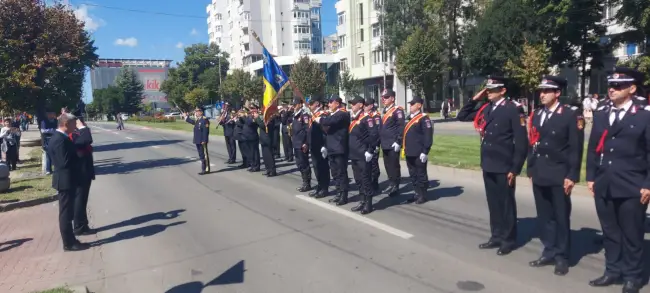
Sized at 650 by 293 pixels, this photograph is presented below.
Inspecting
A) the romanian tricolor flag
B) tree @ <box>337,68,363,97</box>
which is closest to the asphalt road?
the romanian tricolor flag

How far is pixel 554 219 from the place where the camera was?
522 centimetres

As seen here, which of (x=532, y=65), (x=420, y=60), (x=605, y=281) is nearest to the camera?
(x=605, y=281)

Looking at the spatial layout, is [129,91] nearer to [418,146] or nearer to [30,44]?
[30,44]

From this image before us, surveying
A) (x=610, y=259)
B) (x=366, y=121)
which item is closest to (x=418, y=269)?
(x=610, y=259)

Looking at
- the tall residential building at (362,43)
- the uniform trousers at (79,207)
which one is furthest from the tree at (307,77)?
the uniform trousers at (79,207)

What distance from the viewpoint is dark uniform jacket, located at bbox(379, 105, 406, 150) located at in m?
9.27

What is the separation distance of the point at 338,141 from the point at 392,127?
1.26 metres

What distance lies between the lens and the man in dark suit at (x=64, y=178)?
6715mm

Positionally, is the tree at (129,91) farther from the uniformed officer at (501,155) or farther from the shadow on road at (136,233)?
the uniformed officer at (501,155)

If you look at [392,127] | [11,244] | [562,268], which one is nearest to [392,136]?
[392,127]

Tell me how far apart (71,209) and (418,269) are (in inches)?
191

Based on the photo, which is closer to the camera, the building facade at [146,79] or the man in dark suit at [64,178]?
the man in dark suit at [64,178]

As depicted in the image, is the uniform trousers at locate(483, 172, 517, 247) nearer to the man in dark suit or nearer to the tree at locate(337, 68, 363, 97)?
the man in dark suit

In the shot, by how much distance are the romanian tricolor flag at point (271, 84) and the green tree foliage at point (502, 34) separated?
24.5 meters
